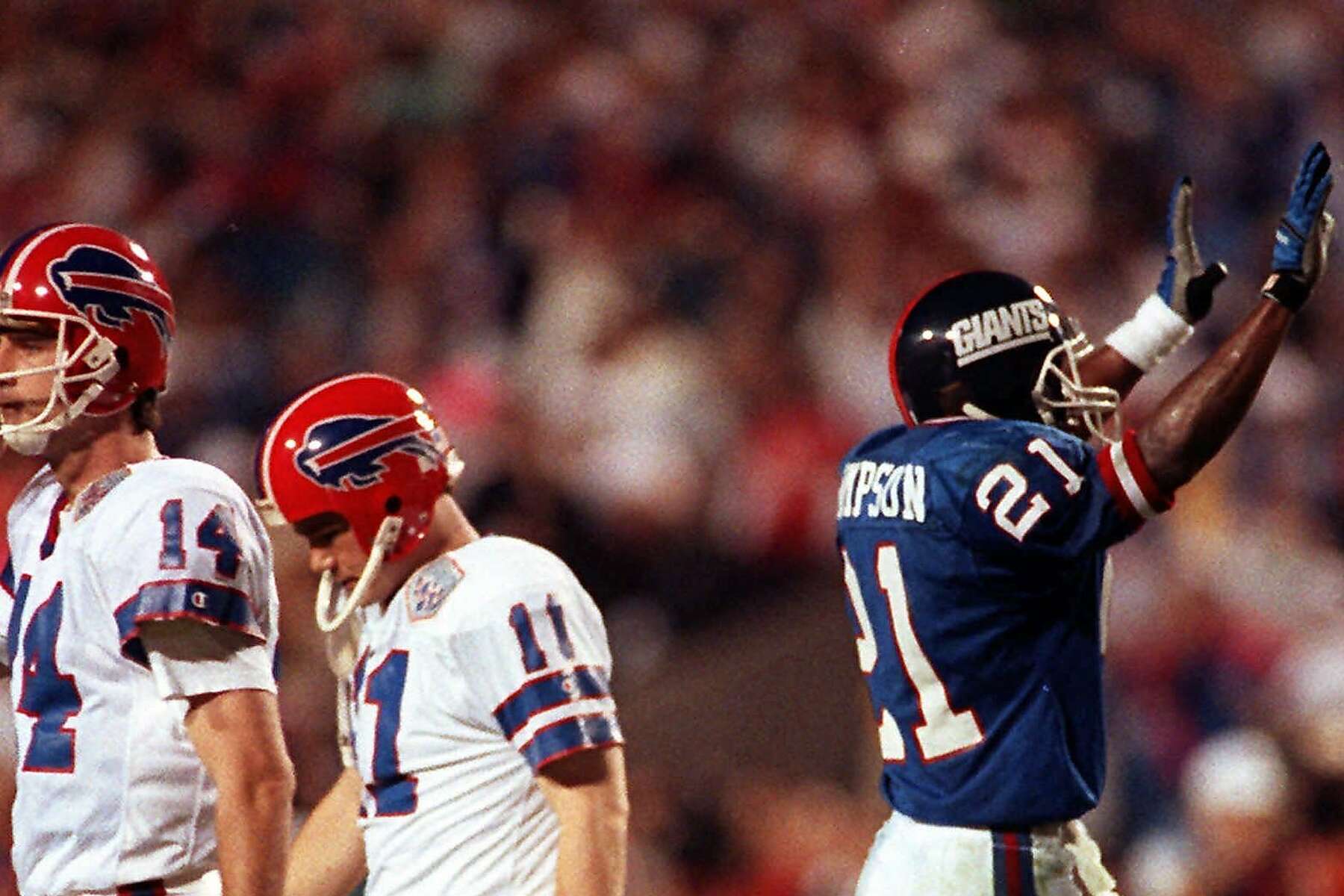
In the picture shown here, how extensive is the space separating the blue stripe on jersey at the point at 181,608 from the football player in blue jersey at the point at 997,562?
1.00 meters

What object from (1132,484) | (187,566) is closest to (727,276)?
(187,566)

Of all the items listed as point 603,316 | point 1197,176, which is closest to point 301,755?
point 603,316

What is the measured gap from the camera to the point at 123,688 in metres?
3.31

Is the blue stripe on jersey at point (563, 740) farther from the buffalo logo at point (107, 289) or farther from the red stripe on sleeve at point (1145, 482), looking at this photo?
the buffalo logo at point (107, 289)

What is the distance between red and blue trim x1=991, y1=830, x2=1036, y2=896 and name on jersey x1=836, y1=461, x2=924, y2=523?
52cm

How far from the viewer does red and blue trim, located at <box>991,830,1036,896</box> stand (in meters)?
3.27

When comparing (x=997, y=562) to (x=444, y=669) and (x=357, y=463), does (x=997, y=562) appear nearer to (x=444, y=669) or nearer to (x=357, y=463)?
(x=444, y=669)

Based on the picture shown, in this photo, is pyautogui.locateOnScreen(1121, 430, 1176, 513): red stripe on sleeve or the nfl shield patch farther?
the nfl shield patch

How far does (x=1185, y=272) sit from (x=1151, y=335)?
126 mm

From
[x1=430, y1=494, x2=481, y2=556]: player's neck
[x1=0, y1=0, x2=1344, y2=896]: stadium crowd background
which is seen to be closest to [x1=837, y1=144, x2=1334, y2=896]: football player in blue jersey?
[x1=430, y1=494, x2=481, y2=556]: player's neck

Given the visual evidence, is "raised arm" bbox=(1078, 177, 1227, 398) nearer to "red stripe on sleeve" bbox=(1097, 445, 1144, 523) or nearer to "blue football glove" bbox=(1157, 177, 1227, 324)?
"blue football glove" bbox=(1157, 177, 1227, 324)

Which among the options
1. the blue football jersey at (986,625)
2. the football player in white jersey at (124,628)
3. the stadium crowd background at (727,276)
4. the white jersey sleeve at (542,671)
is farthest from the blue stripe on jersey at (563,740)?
the stadium crowd background at (727,276)

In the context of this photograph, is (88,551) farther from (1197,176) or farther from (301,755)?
(1197,176)

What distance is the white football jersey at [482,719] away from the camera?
3.18 metres
